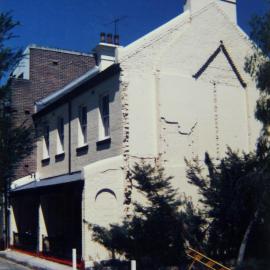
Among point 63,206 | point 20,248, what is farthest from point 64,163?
point 20,248

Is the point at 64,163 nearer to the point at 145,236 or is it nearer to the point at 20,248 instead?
the point at 20,248

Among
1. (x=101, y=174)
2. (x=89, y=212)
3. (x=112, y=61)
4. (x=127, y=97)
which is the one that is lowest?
(x=89, y=212)

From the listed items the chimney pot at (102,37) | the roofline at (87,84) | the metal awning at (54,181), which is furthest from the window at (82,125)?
the chimney pot at (102,37)

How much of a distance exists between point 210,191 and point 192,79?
4.28 m

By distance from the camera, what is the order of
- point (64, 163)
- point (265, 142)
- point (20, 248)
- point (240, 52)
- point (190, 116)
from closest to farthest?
point (265, 142) → point (190, 116) → point (240, 52) → point (64, 163) → point (20, 248)

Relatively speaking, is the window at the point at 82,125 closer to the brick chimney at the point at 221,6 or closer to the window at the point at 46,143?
the window at the point at 46,143

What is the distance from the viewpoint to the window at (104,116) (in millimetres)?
17525

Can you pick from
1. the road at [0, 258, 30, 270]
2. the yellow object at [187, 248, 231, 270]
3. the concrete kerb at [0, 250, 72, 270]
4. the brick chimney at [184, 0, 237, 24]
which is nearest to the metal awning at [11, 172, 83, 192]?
the concrete kerb at [0, 250, 72, 270]

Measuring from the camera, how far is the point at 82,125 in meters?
19.4

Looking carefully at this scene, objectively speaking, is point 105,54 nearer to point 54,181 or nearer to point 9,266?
point 54,181

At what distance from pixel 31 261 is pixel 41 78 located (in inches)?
448

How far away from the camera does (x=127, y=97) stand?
16172 millimetres

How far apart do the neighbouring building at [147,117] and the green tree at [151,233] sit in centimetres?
41

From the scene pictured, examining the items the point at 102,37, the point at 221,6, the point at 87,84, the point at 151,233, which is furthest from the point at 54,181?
the point at 221,6
